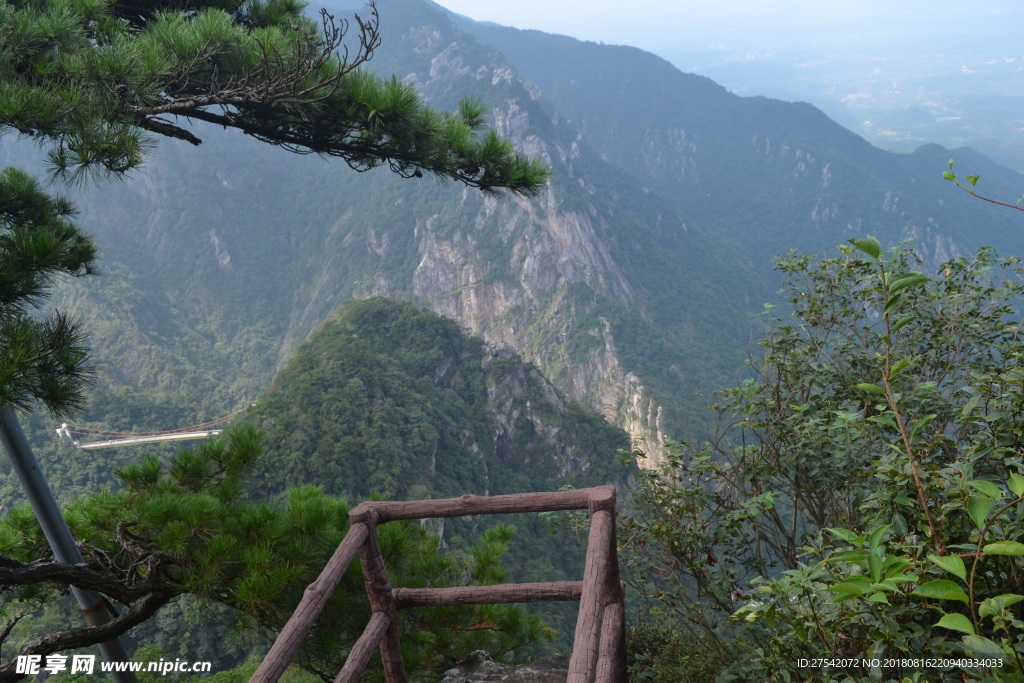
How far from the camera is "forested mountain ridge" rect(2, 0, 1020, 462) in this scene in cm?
5438

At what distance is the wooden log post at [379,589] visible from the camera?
5.49 feet

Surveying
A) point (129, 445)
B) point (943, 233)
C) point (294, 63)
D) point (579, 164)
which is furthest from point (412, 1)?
point (294, 63)

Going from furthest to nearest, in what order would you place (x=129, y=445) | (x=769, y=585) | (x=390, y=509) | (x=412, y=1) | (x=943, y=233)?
1. (x=412, y=1)
2. (x=943, y=233)
3. (x=129, y=445)
4. (x=390, y=509)
5. (x=769, y=585)

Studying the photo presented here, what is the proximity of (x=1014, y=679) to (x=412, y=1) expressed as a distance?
109m

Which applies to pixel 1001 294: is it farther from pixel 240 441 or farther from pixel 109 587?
pixel 109 587

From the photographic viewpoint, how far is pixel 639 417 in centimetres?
4716

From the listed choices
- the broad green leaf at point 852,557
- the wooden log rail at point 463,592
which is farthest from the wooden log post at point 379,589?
the broad green leaf at point 852,557

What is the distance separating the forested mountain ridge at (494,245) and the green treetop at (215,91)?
42.8 m

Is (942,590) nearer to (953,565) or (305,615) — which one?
(953,565)

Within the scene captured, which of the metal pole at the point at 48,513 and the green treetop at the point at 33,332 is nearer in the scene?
the green treetop at the point at 33,332

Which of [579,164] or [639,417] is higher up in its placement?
[579,164]

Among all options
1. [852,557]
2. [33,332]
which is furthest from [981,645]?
[33,332]

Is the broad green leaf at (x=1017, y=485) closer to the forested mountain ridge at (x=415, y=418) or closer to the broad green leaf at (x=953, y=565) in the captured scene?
the broad green leaf at (x=953, y=565)

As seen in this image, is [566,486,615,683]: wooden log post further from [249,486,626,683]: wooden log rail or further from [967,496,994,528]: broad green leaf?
[967,496,994,528]: broad green leaf
